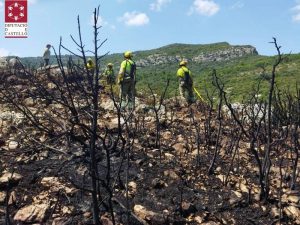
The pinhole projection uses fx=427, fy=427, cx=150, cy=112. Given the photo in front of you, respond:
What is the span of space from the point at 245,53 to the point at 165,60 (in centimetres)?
1172

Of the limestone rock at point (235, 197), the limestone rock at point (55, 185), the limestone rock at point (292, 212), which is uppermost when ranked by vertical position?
the limestone rock at point (55, 185)

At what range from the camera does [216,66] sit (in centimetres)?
4966

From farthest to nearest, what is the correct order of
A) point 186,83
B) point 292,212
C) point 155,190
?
1. point 186,83
2. point 155,190
3. point 292,212

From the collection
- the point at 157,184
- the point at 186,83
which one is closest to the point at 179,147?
the point at 157,184

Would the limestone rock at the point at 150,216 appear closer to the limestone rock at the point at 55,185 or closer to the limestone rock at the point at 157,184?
the limestone rock at the point at 157,184

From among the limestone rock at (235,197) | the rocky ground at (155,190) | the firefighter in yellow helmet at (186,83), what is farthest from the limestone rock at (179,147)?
the firefighter in yellow helmet at (186,83)

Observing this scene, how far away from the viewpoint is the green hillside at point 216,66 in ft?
97.4

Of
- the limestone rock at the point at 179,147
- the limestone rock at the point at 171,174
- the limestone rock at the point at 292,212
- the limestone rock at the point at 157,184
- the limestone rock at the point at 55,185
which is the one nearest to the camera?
the limestone rock at the point at 292,212

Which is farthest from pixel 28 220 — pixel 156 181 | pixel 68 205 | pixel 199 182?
pixel 199 182

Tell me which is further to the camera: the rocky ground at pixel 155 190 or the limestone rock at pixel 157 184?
the limestone rock at pixel 157 184

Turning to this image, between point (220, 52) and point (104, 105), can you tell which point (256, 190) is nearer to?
point (104, 105)

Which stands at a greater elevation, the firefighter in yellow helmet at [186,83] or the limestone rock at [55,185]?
the firefighter in yellow helmet at [186,83]

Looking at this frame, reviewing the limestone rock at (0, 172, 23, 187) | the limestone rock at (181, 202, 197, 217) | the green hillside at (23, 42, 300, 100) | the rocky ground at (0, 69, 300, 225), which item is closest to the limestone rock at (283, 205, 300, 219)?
the rocky ground at (0, 69, 300, 225)

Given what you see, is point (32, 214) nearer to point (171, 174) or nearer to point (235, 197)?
point (171, 174)
